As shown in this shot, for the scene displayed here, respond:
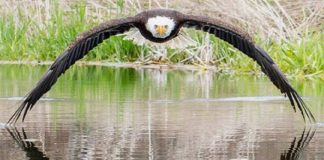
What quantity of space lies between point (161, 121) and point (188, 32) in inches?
350

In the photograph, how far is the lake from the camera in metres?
8.75

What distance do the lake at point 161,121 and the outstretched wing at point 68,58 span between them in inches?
9.8

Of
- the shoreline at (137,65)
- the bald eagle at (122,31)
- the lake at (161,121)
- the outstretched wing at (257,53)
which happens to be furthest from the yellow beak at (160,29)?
the shoreline at (137,65)

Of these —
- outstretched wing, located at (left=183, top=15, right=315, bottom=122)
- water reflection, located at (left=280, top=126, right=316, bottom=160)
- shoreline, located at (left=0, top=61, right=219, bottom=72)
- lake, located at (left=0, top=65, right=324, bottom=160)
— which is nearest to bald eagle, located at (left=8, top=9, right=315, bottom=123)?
outstretched wing, located at (left=183, top=15, right=315, bottom=122)

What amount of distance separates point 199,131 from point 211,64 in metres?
9.03

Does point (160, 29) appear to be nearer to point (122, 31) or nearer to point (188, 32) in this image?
point (122, 31)

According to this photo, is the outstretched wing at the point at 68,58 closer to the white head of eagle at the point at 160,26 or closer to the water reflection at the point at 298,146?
the white head of eagle at the point at 160,26

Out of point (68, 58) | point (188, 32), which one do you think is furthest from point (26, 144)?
point (188, 32)

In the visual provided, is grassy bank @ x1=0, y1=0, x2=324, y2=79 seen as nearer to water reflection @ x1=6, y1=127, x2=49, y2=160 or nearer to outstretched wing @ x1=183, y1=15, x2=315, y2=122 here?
outstretched wing @ x1=183, y1=15, x2=315, y2=122

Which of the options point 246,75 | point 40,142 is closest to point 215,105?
point 40,142

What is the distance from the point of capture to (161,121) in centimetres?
1077

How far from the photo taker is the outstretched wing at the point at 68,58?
10484 mm

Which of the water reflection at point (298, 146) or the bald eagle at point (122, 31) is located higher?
the bald eagle at point (122, 31)

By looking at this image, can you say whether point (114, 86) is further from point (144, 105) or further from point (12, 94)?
point (144, 105)
